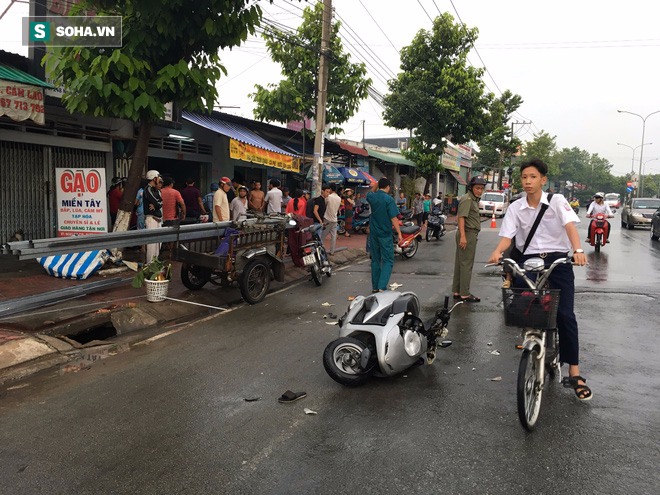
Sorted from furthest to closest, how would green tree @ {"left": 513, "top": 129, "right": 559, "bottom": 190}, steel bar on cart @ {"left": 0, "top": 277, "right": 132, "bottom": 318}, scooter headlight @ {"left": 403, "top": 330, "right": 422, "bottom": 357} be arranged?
1. green tree @ {"left": 513, "top": 129, "right": 559, "bottom": 190}
2. steel bar on cart @ {"left": 0, "top": 277, "right": 132, "bottom": 318}
3. scooter headlight @ {"left": 403, "top": 330, "right": 422, "bottom": 357}

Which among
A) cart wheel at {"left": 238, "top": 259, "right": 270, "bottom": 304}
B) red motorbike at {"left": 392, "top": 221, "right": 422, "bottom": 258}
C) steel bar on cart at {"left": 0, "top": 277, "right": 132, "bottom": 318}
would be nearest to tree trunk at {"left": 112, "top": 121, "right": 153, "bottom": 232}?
steel bar on cart at {"left": 0, "top": 277, "right": 132, "bottom": 318}

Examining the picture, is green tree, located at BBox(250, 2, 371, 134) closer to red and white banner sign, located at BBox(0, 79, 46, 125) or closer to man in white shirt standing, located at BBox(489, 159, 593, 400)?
red and white banner sign, located at BBox(0, 79, 46, 125)

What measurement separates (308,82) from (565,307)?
1661 centimetres

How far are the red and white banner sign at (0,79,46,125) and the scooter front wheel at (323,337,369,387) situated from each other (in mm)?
7808

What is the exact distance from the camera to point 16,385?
15.4 ft

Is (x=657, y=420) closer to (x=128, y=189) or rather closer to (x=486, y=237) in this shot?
(x=128, y=189)

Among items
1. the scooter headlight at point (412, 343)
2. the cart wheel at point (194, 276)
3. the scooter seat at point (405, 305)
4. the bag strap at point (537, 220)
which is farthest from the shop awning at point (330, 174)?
the bag strap at point (537, 220)

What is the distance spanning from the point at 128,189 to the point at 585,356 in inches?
310

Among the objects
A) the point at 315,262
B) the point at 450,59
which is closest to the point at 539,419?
the point at 315,262

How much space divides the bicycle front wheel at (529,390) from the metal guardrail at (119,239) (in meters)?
5.25

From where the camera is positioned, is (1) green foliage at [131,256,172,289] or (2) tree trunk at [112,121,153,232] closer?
(1) green foliage at [131,256,172,289]

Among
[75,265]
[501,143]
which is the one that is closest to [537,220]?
[75,265]

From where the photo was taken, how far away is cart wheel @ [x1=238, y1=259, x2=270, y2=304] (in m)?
7.77

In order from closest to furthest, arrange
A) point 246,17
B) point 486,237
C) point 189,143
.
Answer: point 246,17 → point 189,143 → point 486,237
